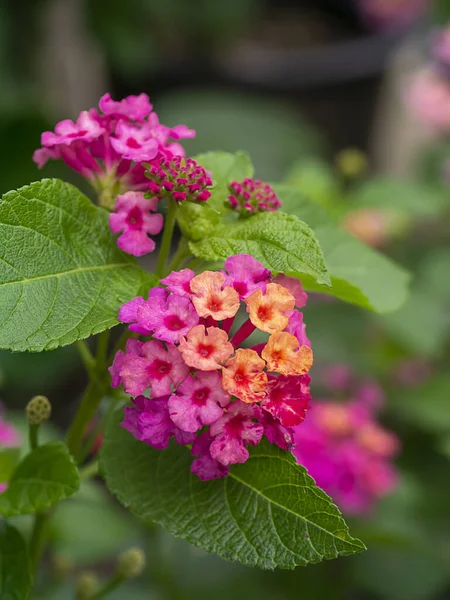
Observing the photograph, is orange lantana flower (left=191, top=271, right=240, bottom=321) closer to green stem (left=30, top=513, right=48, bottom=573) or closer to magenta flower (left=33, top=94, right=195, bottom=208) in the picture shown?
magenta flower (left=33, top=94, right=195, bottom=208)

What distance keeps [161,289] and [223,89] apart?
2.05 metres

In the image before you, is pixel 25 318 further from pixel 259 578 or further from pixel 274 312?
pixel 259 578

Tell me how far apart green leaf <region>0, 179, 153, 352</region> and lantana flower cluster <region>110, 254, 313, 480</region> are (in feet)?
0.11

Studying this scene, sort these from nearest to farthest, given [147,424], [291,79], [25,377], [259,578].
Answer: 1. [147,424]
2. [259,578]
3. [25,377]
4. [291,79]

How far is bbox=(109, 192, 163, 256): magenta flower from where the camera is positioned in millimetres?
543

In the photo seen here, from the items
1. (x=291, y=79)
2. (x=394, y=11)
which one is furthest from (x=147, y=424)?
(x=394, y=11)

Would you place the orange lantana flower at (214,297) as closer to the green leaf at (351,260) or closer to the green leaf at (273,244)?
the green leaf at (273,244)

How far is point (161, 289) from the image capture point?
51 cm

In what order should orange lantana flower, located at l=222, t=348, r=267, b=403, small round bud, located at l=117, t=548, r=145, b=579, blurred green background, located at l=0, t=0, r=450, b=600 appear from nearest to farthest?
orange lantana flower, located at l=222, t=348, r=267, b=403 → small round bud, located at l=117, t=548, r=145, b=579 → blurred green background, located at l=0, t=0, r=450, b=600

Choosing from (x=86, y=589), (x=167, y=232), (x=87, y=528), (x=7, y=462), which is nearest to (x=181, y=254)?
(x=167, y=232)

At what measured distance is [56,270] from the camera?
20.5 inches

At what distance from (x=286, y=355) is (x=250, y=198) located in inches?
5.6

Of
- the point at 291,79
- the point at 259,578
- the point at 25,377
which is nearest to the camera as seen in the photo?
the point at 259,578

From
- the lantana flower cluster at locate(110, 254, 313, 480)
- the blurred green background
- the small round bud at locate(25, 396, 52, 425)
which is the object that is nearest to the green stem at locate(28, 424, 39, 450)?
the small round bud at locate(25, 396, 52, 425)
